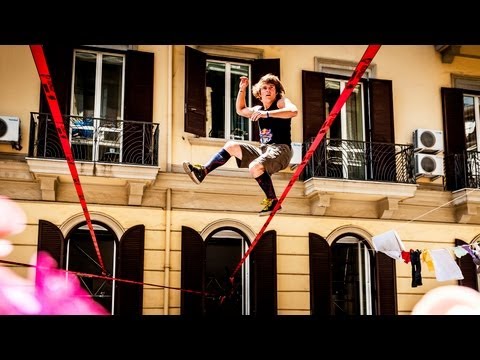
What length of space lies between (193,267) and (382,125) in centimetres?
364

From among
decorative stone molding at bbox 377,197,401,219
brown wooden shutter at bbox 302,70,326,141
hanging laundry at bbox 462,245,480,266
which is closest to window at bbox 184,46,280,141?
brown wooden shutter at bbox 302,70,326,141

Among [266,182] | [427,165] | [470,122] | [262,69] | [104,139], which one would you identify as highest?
[262,69]

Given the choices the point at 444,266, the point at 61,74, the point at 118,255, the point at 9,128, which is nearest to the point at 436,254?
the point at 444,266

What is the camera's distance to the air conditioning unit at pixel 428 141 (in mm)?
10227

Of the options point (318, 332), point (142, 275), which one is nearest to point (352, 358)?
point (318, 332)

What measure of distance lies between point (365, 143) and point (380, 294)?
218cm

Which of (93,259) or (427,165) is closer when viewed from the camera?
(93,259)

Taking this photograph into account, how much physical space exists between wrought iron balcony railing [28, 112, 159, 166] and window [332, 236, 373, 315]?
121 inches

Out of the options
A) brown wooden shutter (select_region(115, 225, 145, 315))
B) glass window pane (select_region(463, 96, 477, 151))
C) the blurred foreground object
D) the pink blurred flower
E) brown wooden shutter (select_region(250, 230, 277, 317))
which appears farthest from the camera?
glass window pane (select_region(463, 96, 477, 151))

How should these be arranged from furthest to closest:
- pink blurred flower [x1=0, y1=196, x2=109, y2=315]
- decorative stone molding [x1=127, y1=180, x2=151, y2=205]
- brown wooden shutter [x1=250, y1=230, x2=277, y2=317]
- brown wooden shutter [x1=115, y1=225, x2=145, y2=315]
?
1. brown wooden shutter [x1=250, y1=230, x2=277, y2=317]
2. decorative stone molding [x1=127, y1=180, x2=151, y2=205]
3. brown wooden shutter [x1=115, y1=225, x2=145, y2=315]
4. pink blurred flower [x1=0, y1=196, x2=109, y2=315]

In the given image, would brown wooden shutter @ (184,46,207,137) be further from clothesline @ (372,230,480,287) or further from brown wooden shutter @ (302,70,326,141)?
clothesline @ (372,230,480,287)

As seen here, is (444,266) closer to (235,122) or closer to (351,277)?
(351,277)

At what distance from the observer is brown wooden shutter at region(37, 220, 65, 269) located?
8.44 metres

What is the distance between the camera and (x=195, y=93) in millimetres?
9422
